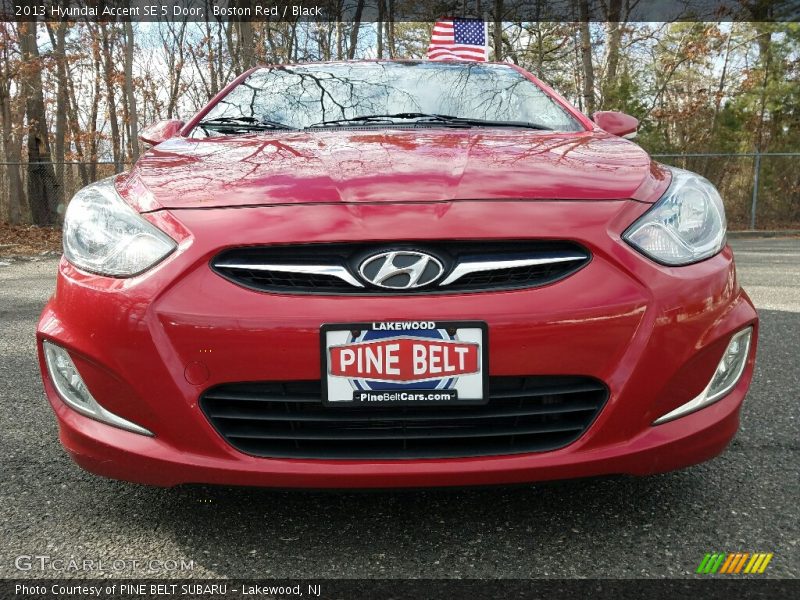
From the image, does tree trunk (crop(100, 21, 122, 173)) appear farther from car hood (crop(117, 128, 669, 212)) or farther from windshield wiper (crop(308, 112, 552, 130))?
car hood (crop(117, 128, 669, 212))

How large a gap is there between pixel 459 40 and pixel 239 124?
28.9 ft

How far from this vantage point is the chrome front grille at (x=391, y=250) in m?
1.47

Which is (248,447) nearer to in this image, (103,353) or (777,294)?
(103,353)

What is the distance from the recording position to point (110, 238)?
1.64 m

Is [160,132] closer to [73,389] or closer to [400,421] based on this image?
[73,389]

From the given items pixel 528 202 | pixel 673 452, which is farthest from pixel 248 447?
pixel 673 452

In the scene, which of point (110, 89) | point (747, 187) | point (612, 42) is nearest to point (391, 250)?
point (747, 187)

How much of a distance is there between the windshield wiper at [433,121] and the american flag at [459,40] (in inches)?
321

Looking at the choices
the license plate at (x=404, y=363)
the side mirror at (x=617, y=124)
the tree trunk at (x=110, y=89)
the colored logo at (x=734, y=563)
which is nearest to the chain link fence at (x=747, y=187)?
the tree trunk at (x=110, y=89)

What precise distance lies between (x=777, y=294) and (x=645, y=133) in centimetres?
1335

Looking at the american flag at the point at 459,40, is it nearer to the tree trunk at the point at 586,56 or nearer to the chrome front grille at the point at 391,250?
the tree trunk at the point at 586,56

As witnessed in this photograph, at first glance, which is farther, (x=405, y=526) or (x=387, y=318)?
(x=405, y=526)

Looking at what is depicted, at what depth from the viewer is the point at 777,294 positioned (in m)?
5.45

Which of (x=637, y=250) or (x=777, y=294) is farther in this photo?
(x=777, y=294)
